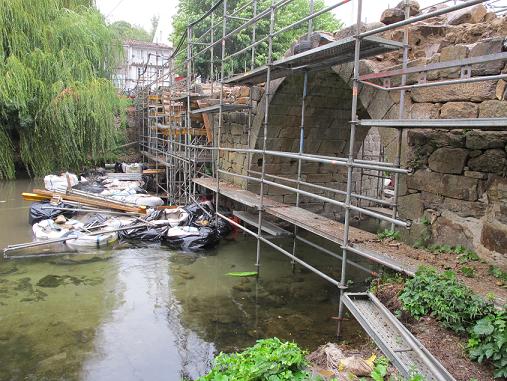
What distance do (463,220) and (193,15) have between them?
18.2m

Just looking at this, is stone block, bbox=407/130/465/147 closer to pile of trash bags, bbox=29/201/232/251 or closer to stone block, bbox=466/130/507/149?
stone block, bbox=466/130/507/149

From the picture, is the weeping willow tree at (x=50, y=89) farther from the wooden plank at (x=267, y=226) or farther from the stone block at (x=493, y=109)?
the stone block at (x=493, y=109)

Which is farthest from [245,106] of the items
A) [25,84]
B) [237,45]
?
[237,45]

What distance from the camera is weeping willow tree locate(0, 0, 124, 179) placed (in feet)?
38.2

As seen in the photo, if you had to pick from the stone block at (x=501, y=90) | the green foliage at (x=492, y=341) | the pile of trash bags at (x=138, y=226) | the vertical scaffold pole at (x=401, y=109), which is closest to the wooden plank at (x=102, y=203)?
the pile of trash bags at (x=138, y=226)

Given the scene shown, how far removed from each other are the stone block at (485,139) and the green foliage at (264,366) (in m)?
2.49

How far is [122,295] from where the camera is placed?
17.5 feet

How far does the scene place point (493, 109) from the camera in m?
3.75

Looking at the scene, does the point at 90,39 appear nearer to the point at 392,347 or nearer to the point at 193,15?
the point at 193,15

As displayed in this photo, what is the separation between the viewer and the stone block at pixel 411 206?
4.48 metres

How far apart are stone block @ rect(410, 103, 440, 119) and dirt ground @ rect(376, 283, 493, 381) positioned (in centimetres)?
201

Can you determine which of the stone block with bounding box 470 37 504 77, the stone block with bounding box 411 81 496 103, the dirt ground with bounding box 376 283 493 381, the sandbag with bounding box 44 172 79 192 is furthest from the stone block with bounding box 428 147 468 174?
the sandbag with bounding box 44 172 79 192

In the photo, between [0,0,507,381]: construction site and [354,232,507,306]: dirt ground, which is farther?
[354,232,507,306]: dirt ground

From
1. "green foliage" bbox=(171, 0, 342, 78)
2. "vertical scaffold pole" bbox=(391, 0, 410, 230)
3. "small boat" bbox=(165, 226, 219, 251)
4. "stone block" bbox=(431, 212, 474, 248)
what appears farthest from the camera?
"green foliage" bbox=(171, 0, 342, 78)
